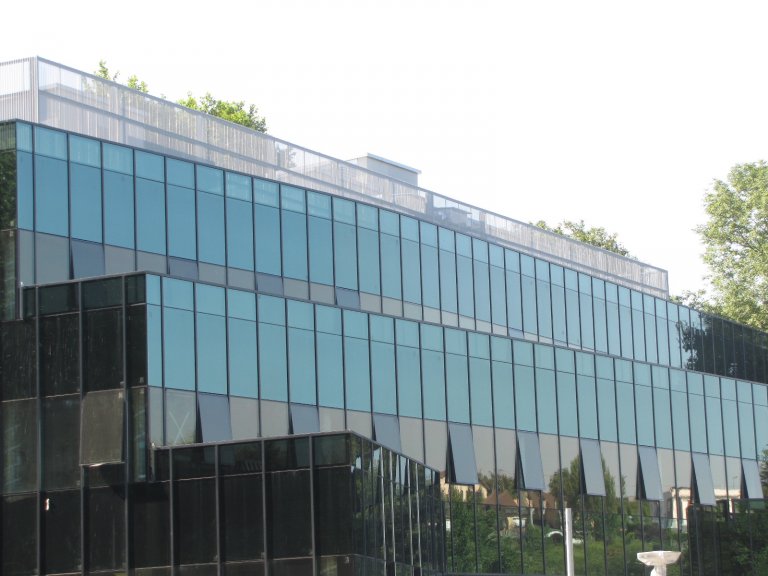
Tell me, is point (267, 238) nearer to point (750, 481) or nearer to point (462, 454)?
point (462, 454)

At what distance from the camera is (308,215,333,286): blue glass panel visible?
51031mm

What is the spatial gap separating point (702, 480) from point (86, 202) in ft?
103

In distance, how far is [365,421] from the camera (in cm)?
4722

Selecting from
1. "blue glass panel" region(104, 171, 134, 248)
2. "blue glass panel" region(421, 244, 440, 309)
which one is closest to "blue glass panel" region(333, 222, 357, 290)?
"blue glass panel" region(421, 244, 440, 309)

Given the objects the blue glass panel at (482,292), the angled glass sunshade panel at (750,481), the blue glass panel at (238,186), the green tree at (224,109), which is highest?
the green tree at (224,109)

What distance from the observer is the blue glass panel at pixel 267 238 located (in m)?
49.1

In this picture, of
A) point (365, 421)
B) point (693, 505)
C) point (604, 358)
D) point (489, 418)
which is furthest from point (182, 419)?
point (693, 505)

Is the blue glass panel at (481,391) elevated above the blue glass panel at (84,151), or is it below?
below

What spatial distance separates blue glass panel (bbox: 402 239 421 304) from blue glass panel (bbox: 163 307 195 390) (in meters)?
15.5

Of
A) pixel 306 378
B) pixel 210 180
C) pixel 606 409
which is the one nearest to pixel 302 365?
pixel 306 378

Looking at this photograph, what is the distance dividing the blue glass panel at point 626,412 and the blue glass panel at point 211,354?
22.1 metres

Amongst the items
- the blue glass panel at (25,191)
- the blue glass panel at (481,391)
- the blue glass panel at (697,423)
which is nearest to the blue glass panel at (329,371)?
the blue glass panel at (481,391)

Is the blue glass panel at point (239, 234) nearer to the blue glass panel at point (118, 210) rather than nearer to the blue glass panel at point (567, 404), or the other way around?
the blue glass panel at point (118, 210)

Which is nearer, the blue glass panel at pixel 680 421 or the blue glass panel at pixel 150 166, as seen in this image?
the blue glass panel at pixel 150 166
